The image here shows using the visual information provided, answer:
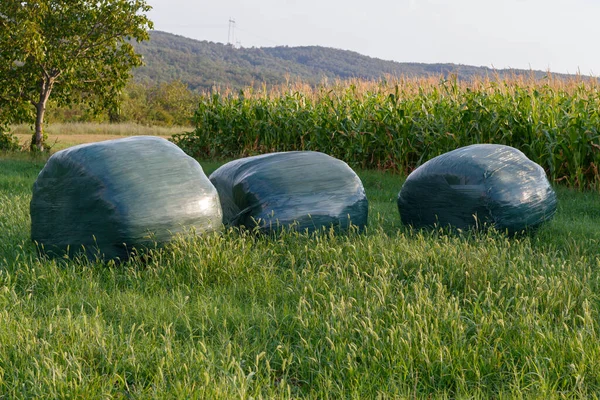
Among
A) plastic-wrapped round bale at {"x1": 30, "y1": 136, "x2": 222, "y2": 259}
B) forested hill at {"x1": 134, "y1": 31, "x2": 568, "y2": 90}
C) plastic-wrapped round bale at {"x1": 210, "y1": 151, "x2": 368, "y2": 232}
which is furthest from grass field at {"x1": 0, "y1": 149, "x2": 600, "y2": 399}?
forested hill at {"x1": 134, "y1": 31, "x2": 568, "y2": 90}

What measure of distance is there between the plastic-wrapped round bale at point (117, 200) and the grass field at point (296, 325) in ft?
0.78

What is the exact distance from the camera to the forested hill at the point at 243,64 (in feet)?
359

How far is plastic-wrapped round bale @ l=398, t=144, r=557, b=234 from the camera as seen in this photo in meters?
6.50

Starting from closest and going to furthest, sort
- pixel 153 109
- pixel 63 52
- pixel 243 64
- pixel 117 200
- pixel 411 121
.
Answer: pixel 117 200 < pixel 411 121 < pixel 63 52 < pixel 153 109 < pixel 243 64

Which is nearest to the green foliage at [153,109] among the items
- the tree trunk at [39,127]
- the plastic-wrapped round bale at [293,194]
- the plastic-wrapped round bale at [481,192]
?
→ the tree trunk at [39,127]

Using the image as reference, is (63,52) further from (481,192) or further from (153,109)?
(153,109)

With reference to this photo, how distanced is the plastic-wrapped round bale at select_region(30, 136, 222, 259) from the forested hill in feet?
309

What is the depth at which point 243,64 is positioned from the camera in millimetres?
149125

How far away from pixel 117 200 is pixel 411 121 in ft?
27.6

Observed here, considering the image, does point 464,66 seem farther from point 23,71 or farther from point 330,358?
point 330,358

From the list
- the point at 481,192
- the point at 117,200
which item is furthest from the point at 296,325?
the point at 481,192

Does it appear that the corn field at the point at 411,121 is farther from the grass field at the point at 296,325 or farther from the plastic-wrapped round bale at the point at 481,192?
the grass field at the point at 296,325

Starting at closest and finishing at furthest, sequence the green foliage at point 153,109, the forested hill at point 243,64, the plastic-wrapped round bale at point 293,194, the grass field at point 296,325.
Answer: the grass field at point 296,325
the plastic-wrapped round bale at point 293,194
the green foliage at point 153,109
the forested hill at point 243,64

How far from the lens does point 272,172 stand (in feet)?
Answer: 21.2
